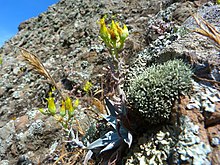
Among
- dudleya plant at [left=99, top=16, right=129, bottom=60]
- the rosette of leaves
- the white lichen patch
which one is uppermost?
dudleya plant at [left=99, top=16, right=129, bottom=60]

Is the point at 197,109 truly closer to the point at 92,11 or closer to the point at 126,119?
the point at 126,119

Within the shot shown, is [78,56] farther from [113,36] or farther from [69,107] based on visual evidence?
[113,36]

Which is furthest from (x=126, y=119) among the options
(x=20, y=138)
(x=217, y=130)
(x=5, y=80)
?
(x=5, y=80)

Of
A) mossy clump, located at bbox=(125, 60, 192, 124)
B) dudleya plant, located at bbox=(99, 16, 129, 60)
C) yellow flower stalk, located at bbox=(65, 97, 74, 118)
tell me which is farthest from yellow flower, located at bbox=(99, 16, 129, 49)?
yellow flower stalk, located at bbox=(65, 97, 74, 118)

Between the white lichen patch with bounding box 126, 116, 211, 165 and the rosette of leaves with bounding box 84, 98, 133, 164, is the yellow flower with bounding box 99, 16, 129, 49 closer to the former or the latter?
the rosette of leaves with bounding box 84, 98, 133, 164

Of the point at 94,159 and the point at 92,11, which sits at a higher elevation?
the point at 92,11

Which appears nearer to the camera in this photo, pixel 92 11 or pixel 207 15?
pixel 207 15

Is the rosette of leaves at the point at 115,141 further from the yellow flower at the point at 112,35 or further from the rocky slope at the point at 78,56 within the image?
the yellow flower at the point at 112,35
